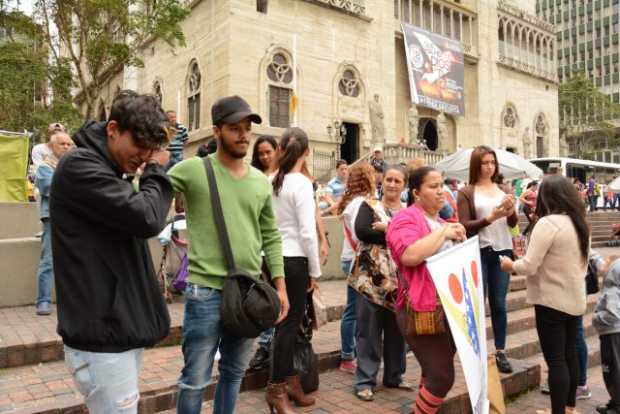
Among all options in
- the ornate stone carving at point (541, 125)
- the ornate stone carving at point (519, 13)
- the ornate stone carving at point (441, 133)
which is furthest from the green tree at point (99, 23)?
the ornate stone carving at point (541, 125)

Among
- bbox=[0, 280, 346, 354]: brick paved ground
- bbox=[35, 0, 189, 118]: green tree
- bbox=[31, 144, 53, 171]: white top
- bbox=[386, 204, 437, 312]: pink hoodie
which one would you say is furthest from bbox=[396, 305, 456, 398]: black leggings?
bbox=[35, 0, 189, 118]: green tree

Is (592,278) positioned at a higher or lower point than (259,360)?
higher

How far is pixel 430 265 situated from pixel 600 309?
2.42 m

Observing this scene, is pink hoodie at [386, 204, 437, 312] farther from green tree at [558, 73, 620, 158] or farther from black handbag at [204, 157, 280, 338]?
green tree at [558, 73, 620, 158]

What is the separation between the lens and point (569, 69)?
74438 millimetres

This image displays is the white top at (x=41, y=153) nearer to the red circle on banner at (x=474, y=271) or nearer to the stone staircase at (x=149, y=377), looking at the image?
the stone staircase at (x=149, y=377)

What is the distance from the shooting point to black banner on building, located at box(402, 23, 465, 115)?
27.5m

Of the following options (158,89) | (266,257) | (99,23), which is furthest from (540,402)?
(158,89)

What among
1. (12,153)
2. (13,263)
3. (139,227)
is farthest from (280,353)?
(12,153)

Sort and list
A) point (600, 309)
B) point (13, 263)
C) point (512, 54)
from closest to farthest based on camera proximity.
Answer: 1. point (600, 309)
2. point (13, 263)
3. point (512, 54)

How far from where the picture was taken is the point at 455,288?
3.05 meters

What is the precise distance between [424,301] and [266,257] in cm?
103

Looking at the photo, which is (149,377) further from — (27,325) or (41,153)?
(41,153)

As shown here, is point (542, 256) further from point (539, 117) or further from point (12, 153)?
point (539, 117)
